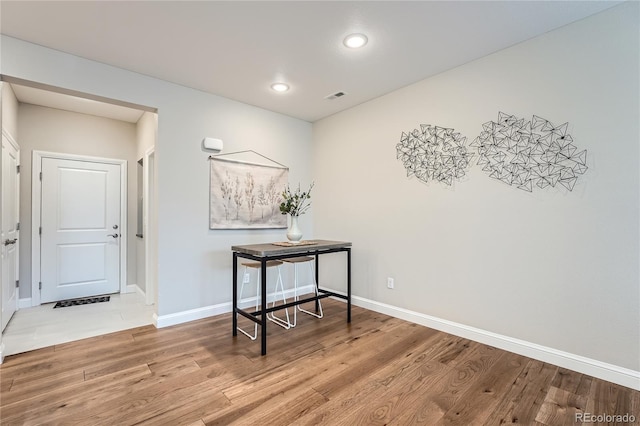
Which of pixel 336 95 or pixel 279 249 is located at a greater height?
pixel 336 95

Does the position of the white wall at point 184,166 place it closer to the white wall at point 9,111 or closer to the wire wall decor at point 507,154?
the white wall at point 9,111

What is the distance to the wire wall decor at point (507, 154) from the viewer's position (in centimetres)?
224

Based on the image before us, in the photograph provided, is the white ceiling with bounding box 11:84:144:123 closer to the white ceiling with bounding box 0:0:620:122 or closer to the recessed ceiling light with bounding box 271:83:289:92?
the white ceiling with bounding box 0:0:620:122

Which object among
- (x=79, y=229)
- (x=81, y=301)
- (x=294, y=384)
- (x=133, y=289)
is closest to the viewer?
(x=294, y=384)

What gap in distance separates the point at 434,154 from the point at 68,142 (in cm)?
474

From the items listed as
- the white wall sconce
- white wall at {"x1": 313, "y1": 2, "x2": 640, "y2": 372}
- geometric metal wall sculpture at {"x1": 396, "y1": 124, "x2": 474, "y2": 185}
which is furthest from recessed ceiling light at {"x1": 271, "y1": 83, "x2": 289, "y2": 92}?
geometric metal wall sculpture at {"x1": 396, "y1": 124, "x2": 474, "y2": 185}

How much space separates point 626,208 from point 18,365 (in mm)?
4521

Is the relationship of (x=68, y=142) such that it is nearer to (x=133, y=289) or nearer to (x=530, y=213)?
(x=133, y=289)

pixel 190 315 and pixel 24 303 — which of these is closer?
pixel 190 315

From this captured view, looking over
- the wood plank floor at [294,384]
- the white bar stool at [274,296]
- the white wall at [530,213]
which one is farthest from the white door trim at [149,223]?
the white wall at [530,213]

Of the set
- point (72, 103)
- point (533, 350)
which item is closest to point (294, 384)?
point (533, 350)

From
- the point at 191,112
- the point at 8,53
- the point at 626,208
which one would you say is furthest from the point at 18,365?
the point at 626,208

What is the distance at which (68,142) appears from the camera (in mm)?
4055

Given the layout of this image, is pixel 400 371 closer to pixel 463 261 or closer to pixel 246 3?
pixel 463 261
